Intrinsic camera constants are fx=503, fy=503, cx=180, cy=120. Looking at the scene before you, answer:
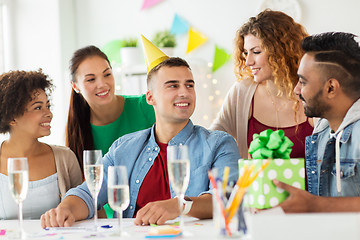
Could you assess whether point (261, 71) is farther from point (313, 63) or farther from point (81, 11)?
point (81, 11)

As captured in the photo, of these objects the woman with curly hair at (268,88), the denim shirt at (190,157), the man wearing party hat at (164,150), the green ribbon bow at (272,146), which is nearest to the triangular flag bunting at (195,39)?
the woman with curly hair at (268,88)

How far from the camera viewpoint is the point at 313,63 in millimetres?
1896

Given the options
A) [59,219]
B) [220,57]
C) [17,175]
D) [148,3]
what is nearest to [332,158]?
[59,219]

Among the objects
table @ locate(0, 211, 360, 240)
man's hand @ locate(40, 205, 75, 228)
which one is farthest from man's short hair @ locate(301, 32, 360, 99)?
man's hand @ locate(40, 205, 75, 228)

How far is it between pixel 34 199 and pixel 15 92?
1.64 feet

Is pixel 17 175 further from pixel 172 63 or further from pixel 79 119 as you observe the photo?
pixel 79 119

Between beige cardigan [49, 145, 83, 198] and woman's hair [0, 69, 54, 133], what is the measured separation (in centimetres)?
25

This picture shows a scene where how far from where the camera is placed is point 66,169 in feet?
7.69

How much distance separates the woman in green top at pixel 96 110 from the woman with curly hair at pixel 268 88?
54 cm

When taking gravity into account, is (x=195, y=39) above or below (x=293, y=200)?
above

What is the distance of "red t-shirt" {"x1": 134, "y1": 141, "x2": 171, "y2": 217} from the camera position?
2.09 metres

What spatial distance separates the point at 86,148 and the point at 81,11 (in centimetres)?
302

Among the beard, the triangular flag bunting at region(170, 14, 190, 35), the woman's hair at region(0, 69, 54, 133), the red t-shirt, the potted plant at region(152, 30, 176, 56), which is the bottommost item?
the red t-shirt

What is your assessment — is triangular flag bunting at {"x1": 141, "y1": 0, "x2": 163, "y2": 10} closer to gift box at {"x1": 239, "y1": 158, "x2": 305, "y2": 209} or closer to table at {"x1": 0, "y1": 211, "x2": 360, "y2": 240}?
gift box at {"x1": 239, "y1": 158, "x2": 305, "y2": 209}
